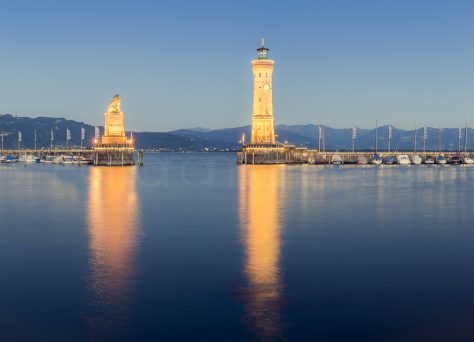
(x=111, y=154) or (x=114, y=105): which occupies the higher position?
(x=114, y=105)

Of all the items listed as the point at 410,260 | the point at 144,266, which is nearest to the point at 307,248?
the point at 410,260

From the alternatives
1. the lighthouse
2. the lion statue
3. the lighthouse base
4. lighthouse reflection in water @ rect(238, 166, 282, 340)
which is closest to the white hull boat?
the lighthouse

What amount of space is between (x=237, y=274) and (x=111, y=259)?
22.4 feet

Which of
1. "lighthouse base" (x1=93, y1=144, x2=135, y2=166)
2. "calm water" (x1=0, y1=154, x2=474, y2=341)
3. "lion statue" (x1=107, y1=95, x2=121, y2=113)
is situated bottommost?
"calm water" (x1=0, y1=154, x2=474, y2=341)

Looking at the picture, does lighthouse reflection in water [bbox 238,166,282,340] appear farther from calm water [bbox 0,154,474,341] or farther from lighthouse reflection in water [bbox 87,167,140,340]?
lighthouse reflection in water [bbox 87,167,140,340]

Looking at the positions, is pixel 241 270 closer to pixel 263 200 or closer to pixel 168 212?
pixel 168 212

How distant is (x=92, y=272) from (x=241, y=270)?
21.3 ft

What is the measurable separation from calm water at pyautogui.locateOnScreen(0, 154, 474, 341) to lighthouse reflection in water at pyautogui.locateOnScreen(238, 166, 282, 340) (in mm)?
69

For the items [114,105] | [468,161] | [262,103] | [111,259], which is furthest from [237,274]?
[468,161]

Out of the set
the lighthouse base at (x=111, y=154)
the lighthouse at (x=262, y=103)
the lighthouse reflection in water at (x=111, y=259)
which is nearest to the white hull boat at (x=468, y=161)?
the lighthouse at (x=262, y=103)

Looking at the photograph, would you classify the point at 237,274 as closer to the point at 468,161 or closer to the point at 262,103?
the point at 262,103

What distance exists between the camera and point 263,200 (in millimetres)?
58562

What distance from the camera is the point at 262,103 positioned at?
159 meters

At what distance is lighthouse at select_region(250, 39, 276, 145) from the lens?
159 metres
